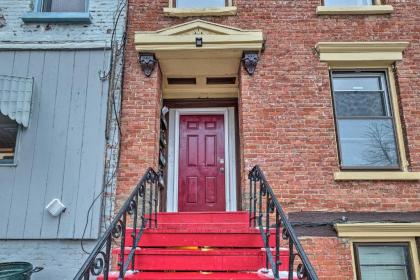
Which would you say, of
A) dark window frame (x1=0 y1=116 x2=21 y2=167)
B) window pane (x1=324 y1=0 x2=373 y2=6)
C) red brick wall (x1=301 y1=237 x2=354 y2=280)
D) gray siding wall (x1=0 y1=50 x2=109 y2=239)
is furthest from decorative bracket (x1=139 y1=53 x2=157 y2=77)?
red brick wall (x1=301 y1=237 x2=354 y2=280)

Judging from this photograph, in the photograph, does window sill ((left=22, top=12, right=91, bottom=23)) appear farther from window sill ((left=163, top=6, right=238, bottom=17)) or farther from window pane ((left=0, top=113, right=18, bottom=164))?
window pane ((left=0, top=113, right=18, bottom=164))

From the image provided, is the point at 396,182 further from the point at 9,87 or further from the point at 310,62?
the point at 9,87

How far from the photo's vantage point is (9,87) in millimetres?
5797

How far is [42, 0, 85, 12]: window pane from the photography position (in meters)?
6.75

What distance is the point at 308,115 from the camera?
603 centimetres

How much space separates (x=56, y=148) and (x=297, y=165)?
361 centimetres

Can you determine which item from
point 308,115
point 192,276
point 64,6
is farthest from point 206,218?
point 64,6

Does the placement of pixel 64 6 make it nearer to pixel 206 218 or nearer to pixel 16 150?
pixel 16 150

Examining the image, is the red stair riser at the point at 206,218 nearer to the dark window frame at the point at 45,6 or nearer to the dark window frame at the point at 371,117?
the dark window frame at the point at 371,117

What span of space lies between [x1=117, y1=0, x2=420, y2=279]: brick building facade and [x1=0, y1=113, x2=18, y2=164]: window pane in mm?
1668

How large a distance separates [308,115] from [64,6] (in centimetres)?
459

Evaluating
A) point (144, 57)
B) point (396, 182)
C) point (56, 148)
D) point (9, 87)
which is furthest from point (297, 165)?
point (9, 87)

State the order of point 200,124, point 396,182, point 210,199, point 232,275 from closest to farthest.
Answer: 1. point 232,275
2. point 396,182
3. point 210,199
4. point 200,124

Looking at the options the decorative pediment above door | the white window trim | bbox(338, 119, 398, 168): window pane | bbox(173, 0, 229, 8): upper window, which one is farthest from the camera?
bbox(173, 0, 229, 8): upper window
